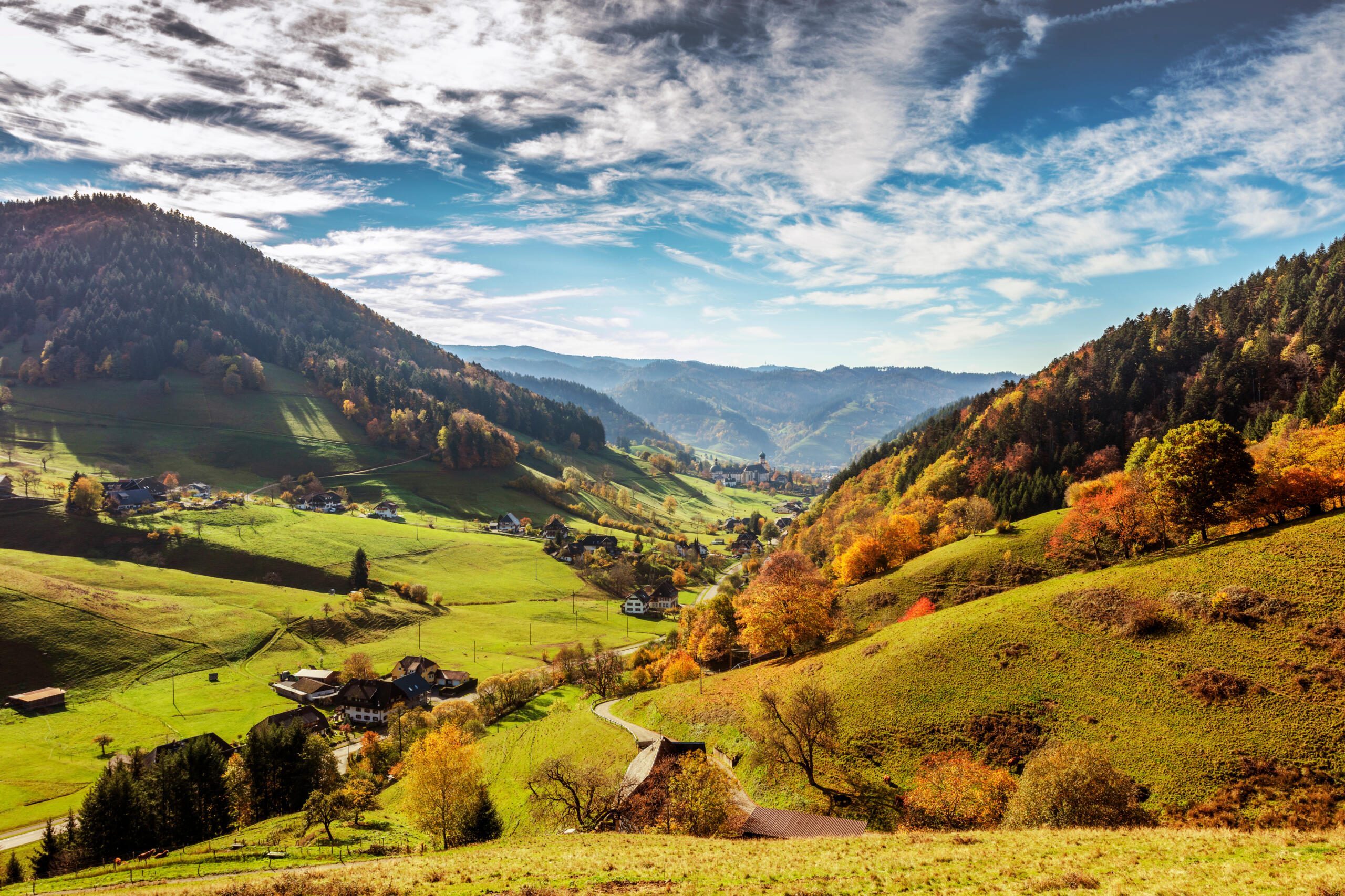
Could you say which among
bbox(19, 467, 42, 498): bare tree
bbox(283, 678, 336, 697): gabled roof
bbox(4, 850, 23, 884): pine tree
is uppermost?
bbox(19, 467, 42, 498): bare tree

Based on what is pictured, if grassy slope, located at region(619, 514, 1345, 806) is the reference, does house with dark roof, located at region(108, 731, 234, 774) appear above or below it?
below

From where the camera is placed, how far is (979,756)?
4116 cm

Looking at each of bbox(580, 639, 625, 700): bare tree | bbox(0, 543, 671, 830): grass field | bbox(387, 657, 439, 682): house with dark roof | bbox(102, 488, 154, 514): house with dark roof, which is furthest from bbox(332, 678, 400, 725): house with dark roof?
bbox(102, 488, 154, 514): house with dark roof

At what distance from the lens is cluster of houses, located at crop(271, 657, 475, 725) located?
3669 inches

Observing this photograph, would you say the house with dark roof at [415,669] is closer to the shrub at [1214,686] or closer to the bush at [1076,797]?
the bush at [1076,797]

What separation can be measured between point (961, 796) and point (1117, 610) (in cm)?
2380

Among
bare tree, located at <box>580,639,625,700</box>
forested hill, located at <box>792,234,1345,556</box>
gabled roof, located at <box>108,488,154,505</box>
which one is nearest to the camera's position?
bare tree, located at <box>580,639,625,700</box>

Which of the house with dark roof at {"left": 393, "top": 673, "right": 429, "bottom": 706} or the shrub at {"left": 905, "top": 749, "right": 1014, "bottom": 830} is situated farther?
the house with dark roof at {"left": 393, "top": 673, "right": 429, "bottom": 706}

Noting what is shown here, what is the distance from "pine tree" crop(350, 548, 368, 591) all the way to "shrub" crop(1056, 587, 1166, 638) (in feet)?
429

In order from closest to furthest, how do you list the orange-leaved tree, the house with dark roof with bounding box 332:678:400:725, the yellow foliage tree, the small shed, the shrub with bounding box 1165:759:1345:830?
the shrub with bounding box 1165:759:1345:830
the yellow foliage tree
the orange-leaved tree
the small shed
the house with dark roof with bounding box 332:678:400:725

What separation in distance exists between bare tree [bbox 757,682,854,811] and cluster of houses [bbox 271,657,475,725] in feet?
222

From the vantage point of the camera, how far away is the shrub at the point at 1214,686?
38125mm

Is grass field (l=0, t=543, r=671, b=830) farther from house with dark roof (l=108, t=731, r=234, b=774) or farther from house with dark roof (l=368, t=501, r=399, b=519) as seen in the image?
house with dark roof (l=368, t=501, r=399, b=519)

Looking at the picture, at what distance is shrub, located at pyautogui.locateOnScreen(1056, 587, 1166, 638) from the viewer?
45.9m
